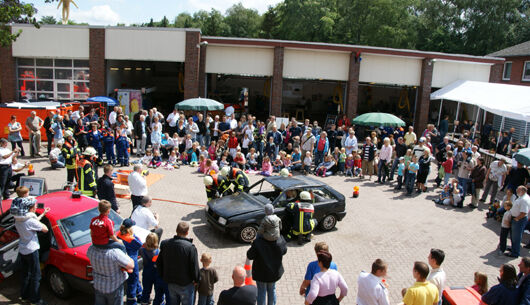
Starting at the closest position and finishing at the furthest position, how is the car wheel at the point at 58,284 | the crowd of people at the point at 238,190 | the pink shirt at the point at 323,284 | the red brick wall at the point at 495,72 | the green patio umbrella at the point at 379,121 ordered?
1. the pink shirt at the point at 323,284
2. the crowd of people at the point at 238,190
3. the car wheel at the point at 58,284
4. the green patio umbrella at the point at 379,121
5. the red brick wall at the point at 495,72

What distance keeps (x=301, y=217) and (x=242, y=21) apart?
8045 cm

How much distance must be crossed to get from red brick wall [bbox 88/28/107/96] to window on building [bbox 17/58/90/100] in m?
0.77

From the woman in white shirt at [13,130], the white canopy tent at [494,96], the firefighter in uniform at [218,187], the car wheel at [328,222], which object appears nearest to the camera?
the car wheel at [328,222]

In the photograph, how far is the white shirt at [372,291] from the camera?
4.84 m

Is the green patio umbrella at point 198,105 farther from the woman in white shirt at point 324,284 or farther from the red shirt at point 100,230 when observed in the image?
the woman in white shirt at point 324,284

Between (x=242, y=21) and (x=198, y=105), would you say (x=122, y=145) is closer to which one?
A: (x=198, y=105)

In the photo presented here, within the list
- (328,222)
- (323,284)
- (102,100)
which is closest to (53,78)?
(102,100)

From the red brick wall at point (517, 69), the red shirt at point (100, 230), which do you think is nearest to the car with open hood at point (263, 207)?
the red shirt at point (100, 230)

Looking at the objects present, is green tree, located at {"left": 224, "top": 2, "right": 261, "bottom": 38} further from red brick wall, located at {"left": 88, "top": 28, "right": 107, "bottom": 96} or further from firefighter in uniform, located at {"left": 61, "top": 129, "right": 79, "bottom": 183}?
firefighter in uniform, located at {"left": 61, "top": 129, "right": 79, "bottom": 183}

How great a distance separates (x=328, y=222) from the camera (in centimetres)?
1048

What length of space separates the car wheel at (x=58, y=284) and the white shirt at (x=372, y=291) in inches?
181

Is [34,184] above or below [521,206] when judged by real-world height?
below

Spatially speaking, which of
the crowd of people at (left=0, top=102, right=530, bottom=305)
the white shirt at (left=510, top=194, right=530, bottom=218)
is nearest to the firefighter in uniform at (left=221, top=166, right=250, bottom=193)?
the crowd of people at (left=0, top=102, right=530, bottom=305)

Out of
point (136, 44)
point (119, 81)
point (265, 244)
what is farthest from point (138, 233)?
point (119, 81)
